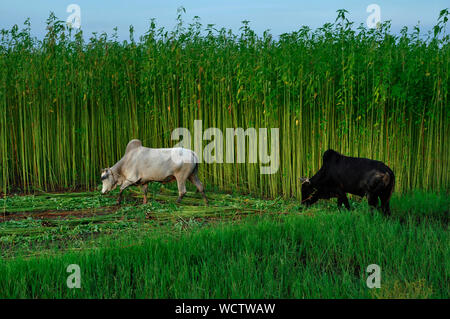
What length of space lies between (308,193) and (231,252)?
1.99m

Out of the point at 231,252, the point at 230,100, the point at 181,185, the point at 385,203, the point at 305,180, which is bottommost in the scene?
the point at 231,252

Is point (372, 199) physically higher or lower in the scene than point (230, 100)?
lower

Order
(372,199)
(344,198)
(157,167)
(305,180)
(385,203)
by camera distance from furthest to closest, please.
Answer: (157,167) → (305,180) → (344,198) → (385,203) → (372,199)

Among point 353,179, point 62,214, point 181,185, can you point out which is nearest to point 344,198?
point 353,179

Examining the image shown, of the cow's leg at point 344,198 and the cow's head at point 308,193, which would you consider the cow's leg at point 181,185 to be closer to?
the cow's head at point 308,193

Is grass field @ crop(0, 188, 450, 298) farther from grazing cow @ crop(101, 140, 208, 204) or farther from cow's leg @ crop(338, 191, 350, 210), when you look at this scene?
grazing cow @ crop(101, 140, 208, 204)

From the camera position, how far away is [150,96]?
8289 mm

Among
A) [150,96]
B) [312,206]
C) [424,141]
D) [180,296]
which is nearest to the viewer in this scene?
[180,296]

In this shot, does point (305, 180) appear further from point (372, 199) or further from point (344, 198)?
point (372, 199)

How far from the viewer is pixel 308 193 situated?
595cm

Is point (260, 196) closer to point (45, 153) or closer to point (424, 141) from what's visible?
point (424, 141)

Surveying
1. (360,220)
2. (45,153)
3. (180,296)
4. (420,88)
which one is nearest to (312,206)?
(360,220)

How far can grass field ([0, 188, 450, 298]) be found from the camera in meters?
3.45

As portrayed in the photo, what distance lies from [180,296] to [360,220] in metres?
2.50
